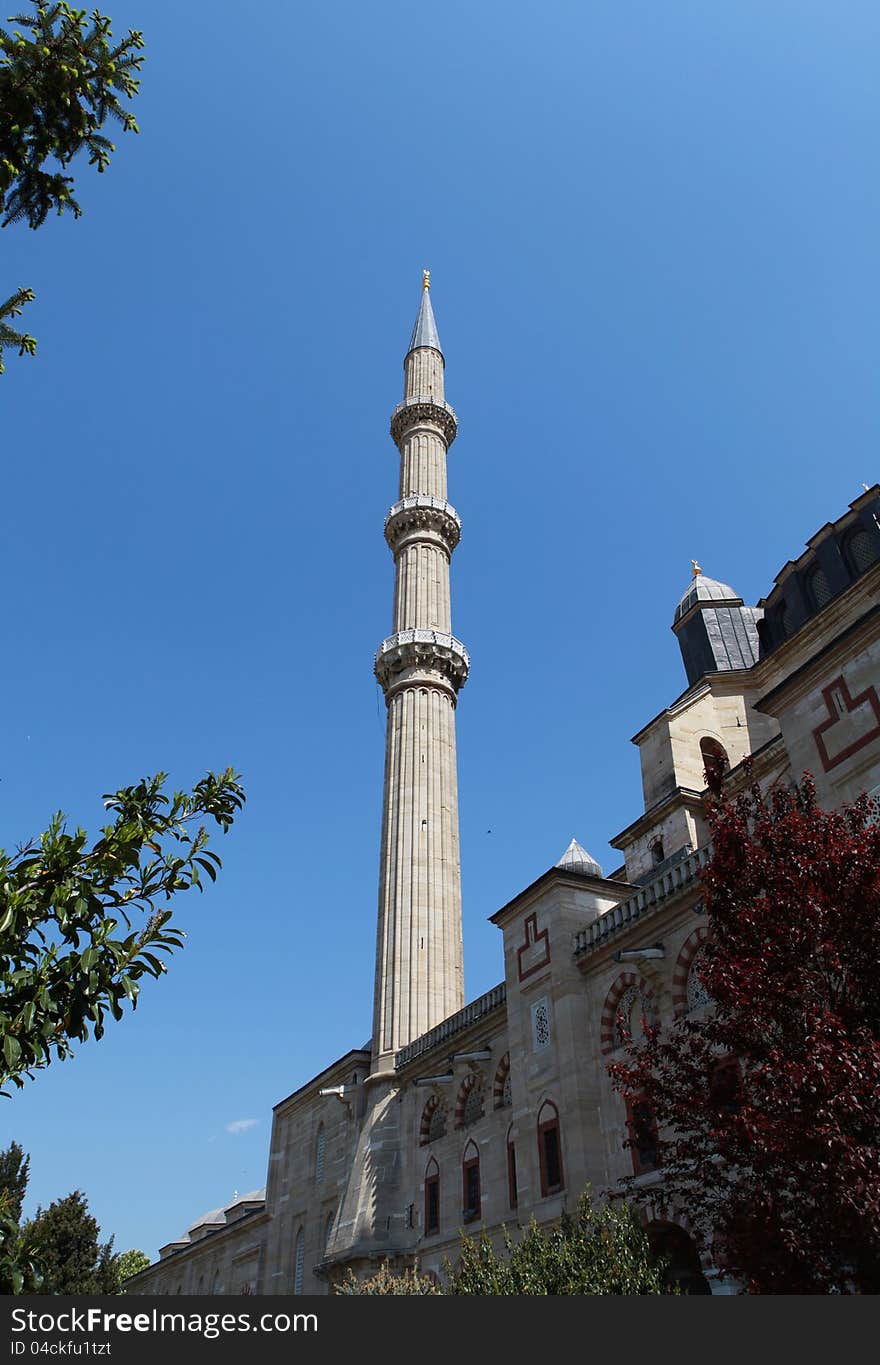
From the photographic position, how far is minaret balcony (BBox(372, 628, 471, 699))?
32.8m

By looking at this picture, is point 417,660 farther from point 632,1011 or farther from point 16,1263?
point 16,1263

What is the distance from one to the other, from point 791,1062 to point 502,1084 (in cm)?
1443

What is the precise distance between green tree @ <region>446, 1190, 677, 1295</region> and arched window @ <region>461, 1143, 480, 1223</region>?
27.6 ft

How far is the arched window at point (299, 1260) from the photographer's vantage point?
1126 inches

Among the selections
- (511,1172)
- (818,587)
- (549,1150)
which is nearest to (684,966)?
(549,1150)

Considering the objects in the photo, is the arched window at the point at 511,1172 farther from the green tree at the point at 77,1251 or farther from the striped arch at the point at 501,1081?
the green tree at the point at 77,1251

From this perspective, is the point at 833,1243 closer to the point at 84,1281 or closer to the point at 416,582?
the point at 84,1281

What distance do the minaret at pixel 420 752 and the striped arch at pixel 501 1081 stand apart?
5.25 meters

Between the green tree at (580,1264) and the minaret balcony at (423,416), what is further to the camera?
the minaret balcony at (423,416)

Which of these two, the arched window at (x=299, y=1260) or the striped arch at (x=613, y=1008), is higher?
the striped arch at (x=613, y=1008)

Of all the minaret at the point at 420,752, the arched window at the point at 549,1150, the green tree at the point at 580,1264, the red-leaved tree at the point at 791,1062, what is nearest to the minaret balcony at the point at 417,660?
the minaret at the point at 420,752

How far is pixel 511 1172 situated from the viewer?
19531mm

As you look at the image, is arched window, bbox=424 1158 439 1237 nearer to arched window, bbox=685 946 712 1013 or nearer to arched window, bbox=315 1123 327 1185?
arched window, bbox=315 1123 327 1185

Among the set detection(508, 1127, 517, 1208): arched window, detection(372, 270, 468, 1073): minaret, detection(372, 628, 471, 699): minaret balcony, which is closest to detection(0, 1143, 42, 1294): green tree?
detection(508, 1127, 517, 1208): arched window
